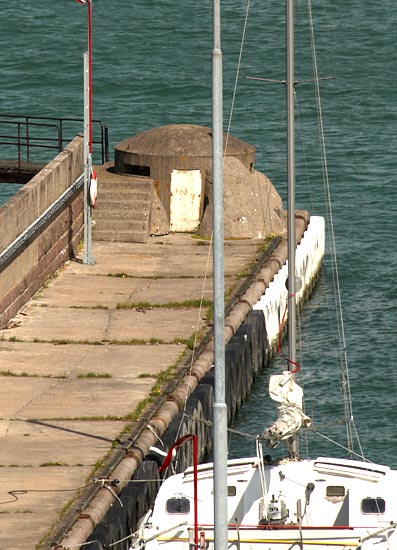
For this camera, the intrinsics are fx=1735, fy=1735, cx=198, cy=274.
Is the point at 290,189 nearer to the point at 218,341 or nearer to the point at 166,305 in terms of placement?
the point at 166,305

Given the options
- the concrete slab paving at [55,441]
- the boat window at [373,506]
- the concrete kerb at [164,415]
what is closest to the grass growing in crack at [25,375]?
the concrete kerb at [164,415]

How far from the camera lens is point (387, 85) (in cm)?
6638

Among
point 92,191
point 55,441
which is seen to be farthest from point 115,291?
point 55,441

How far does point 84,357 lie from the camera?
29078 millimetres

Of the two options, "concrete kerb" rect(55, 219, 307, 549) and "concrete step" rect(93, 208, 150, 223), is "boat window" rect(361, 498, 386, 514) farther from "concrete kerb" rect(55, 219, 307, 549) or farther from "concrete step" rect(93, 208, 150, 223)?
"concrete step" rect(93, 208, 150, 223)

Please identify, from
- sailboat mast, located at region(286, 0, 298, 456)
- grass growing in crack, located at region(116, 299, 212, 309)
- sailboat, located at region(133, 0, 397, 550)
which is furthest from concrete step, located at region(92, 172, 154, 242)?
sailboat, located at region(133, 0, 397, 550)

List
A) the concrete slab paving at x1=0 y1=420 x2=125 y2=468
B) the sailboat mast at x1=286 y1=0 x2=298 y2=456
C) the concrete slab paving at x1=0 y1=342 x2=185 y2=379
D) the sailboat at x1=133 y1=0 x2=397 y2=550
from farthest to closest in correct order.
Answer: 1. the concrete slab paving at x1=0 y1=342 x2=185 y2=379
2. the sailboat mast at x1=286 y1=0 x2=298 y2=456
3. the concrete slab paving at x1=0 y1=420 x2=125 y2=468
4. the sailboat at x1=133 y1=0 x2=397 y2=550

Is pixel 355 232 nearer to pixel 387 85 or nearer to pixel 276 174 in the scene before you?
pixel 276 174

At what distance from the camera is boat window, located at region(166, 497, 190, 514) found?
70.1 ft

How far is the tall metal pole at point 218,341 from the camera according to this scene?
54.3ft

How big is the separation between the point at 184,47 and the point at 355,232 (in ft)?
96.5

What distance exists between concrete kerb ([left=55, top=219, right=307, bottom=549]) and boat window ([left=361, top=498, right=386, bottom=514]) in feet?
10.8

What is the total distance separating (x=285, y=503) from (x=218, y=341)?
17.9 feet

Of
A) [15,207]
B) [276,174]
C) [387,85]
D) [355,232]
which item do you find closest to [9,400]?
[15,207]
